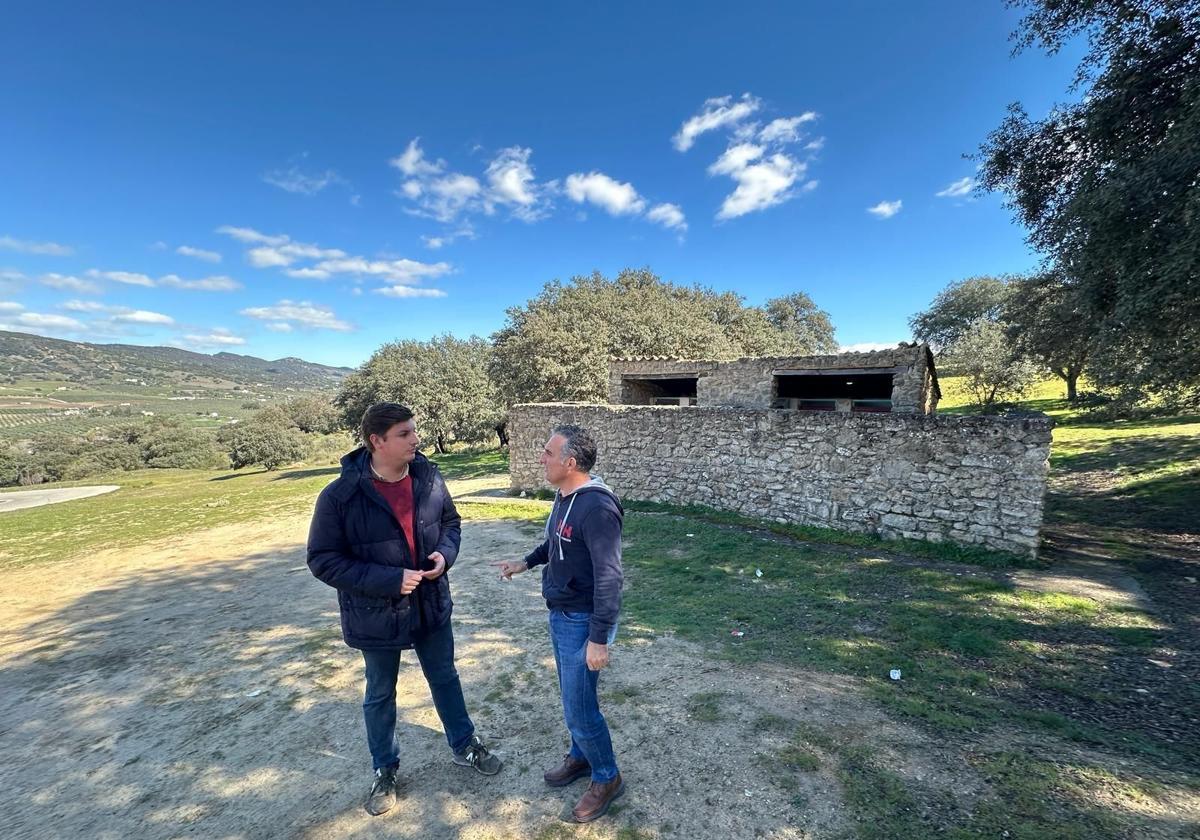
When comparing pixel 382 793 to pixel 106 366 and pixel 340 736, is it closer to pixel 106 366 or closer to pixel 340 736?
pixel 340 736

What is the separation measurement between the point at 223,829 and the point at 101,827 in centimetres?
78

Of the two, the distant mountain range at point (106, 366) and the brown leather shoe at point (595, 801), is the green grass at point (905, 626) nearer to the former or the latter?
the brown leather shoe at point (595, 801)

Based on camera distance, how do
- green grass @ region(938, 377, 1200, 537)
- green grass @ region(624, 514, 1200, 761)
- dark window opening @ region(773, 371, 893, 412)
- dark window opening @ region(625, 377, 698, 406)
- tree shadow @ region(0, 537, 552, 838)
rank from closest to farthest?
tree shadow @ region(0, 537, 552, 838) < green grass @ region(624, 514, 1200, 761) < green grass @ region(938, 377, 1200, 537) < dark window opening @ region(773, 371, 893, 412) < dark window opening @ region(625, 377, 698, 406)

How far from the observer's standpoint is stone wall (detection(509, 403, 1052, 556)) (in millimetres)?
7051

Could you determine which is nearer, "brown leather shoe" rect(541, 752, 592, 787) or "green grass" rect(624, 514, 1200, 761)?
"brown leather shoe" rect(541, 752, 592, 787)

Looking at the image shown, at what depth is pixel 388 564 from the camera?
261cm

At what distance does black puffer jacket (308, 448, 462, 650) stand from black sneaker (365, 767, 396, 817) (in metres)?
0.86

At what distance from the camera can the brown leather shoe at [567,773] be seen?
9.29 ft

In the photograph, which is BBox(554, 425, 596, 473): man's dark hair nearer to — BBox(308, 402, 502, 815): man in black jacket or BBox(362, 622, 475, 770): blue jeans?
BBox(308, 402, 502, 815): man in black jacket

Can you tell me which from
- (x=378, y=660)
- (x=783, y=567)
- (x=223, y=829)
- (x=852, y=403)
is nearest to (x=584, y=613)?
(x=378, y=660)

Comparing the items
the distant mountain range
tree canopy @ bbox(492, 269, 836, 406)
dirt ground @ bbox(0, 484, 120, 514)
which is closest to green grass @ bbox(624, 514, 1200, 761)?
tree canopy @ bbox(492, 269, 836, 406)

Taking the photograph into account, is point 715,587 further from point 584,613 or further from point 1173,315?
point 1173,315

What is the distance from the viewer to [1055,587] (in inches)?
230

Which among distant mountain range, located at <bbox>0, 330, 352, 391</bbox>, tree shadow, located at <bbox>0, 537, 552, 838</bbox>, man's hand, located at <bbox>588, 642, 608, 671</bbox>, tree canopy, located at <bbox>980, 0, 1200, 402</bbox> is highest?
distant mountain range, located at <bbox>0, 330, 352, 391</bbox>
